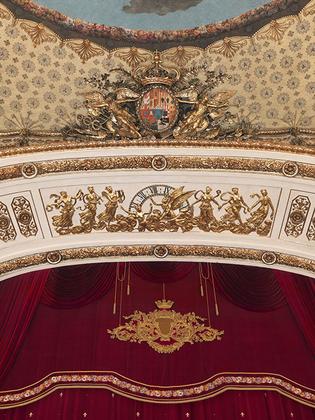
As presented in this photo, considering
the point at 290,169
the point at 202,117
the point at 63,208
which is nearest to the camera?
the point at 290,169

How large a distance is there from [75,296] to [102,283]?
15.7 inches

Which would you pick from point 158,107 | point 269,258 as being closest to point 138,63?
point 158,107

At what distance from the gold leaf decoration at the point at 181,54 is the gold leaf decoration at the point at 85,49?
2.72ft

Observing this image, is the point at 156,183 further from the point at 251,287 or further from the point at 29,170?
the point at 251,287

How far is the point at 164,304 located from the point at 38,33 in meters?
3.97

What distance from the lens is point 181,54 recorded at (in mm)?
7684

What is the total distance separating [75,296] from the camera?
8.16m

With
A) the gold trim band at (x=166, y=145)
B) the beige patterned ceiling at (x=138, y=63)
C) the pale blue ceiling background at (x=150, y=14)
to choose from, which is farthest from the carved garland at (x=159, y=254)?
the pale blue ceiling background at (x=150, y=14)

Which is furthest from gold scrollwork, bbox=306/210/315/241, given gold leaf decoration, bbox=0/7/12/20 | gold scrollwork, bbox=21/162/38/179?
gold leaf decoration, bbox=0/7/12/20

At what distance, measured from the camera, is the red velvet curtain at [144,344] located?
795 cm

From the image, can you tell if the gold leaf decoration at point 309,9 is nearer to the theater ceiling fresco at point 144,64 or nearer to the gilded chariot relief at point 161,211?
the theater ceiling fresco at point 144,64

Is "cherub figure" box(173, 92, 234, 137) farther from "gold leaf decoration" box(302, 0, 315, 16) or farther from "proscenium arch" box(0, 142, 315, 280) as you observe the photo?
"gold leaf decoration" box(302, 0, 315, 16)

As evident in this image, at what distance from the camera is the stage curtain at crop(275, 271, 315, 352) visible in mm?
7695

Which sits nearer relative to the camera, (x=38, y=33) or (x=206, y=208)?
(x=38, y=33)
